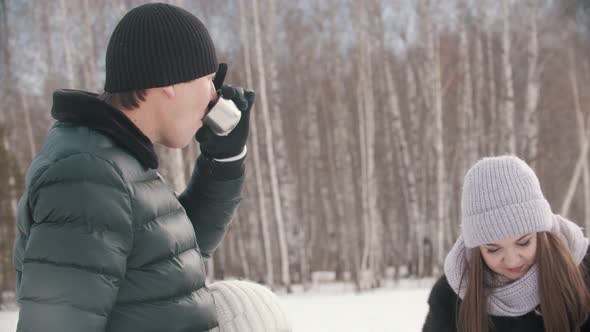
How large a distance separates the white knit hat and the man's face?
0.46 meters

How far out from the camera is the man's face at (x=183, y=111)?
5.58 ft

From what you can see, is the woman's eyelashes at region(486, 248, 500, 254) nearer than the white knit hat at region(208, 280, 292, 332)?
No

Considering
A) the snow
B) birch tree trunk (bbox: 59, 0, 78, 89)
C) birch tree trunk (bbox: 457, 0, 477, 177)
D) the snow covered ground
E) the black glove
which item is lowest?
the snow covered ground

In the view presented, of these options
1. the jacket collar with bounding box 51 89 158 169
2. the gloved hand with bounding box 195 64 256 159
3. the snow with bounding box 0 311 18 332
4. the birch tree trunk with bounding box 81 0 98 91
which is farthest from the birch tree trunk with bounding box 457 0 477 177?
the jacket collar with bounding box 51 89 158 169

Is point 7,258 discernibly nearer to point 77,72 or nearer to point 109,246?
point 77,72

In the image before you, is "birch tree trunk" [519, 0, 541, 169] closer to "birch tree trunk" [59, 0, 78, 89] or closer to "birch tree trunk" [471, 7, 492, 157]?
"birch tree trunk" [471, 7, 492, 157]

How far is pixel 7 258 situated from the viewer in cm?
1412

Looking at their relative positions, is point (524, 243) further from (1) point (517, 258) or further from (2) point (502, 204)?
(2) point (502, 204)

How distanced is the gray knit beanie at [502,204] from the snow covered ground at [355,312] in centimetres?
546

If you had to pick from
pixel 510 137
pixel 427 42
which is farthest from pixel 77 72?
pixel 510 137

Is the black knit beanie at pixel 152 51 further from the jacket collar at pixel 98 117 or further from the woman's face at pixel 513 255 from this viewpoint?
the woman's face at pixel 513 255

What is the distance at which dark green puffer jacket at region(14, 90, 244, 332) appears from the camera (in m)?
1.33

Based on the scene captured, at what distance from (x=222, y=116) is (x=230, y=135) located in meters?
0.12

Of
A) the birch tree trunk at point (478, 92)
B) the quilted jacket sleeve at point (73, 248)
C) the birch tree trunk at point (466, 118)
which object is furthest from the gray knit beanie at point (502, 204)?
the birch tree trunk at point (478, 92)
